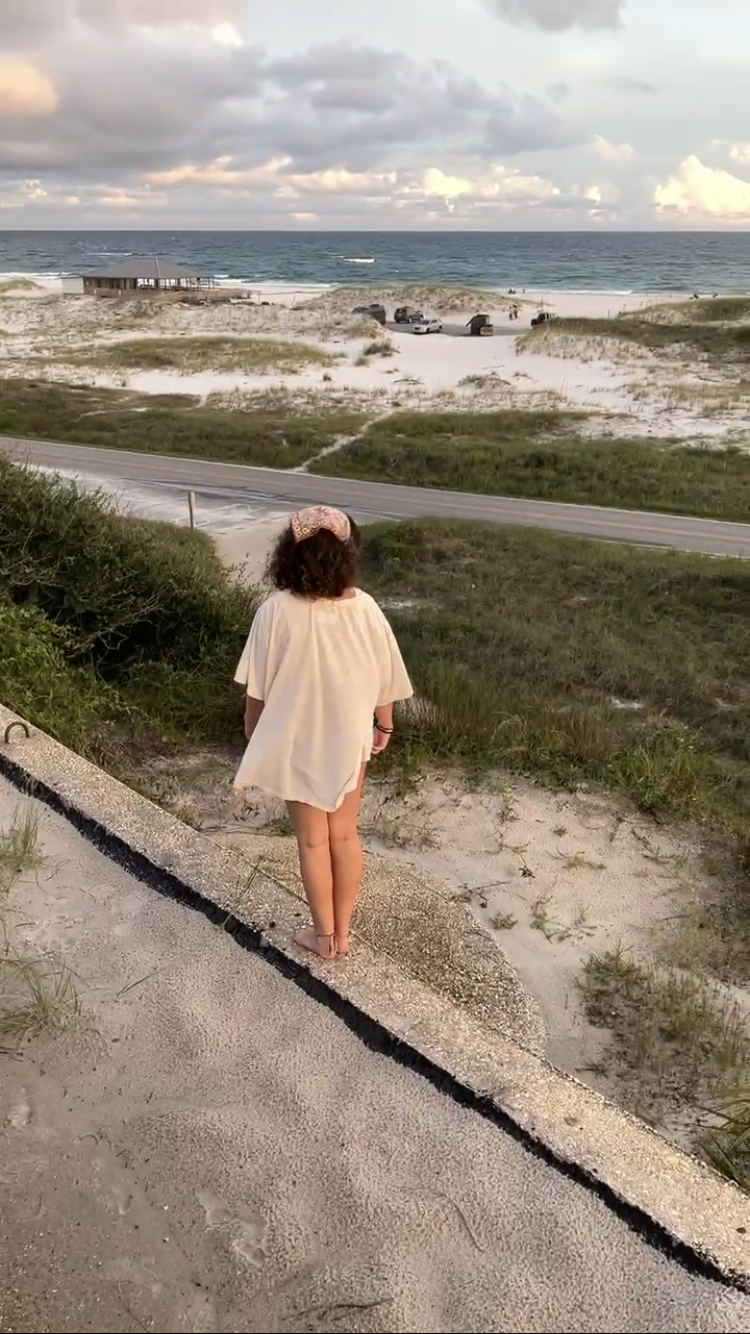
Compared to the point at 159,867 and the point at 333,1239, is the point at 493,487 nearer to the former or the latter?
the point at 159,867

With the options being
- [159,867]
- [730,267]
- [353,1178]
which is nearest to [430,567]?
[159,867]

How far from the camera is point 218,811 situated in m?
6.08

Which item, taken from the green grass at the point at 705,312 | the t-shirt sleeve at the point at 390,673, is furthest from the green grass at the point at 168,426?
the green grass at the point at 705,312

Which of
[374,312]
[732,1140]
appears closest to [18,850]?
[732,1140]

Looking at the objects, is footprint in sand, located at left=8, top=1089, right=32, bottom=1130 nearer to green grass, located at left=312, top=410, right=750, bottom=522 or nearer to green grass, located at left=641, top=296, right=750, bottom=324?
green grass, located at left=312, top=410, right=750, bottom=522

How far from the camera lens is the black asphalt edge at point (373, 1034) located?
2.46 metres

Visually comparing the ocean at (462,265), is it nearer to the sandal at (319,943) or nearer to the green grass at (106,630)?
the green grass at (106,630)

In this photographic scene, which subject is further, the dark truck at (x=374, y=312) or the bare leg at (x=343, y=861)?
the dark truck at (x=374, y=312)

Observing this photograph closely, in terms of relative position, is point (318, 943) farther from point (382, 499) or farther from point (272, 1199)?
point (382, 499)

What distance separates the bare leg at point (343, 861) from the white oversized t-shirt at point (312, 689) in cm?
13

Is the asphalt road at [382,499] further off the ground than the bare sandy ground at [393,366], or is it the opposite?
the bare sandy ground at [393,366]

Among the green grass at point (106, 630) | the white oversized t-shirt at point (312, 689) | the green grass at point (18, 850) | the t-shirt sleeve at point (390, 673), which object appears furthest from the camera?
the green grass at point (106, 630)

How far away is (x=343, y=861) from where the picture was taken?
3611mm

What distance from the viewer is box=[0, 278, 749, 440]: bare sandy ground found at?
37906 mm
